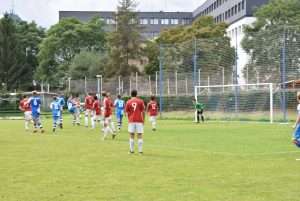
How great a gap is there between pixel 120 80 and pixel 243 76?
20.3 m

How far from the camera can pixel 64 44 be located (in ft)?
314

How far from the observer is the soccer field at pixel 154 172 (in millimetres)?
10289

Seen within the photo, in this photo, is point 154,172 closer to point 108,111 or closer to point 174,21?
point 108,111

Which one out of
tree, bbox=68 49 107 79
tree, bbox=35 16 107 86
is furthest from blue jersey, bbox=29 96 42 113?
tree, bbox=35 16 107 86

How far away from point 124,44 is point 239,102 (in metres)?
44.2

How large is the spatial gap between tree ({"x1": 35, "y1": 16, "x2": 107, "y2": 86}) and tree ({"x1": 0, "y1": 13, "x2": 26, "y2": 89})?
3911 mm

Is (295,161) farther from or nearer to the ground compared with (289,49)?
nearer to the ground

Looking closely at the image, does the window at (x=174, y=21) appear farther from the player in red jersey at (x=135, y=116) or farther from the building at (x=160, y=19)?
the player in red jersey at (x=135, y=116)

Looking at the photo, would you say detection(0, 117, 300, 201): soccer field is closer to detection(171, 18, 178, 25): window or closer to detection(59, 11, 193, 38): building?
detection(59, 11, 193, 38): building

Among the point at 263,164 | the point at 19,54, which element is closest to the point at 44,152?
the point at 263,164

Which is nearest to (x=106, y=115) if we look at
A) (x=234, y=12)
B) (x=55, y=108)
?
(x=55, y=108)

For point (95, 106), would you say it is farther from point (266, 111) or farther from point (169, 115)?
point (169, 115)

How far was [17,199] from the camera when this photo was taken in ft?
32.6

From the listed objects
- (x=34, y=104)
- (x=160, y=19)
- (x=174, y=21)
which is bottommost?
(x=34, y=104)
